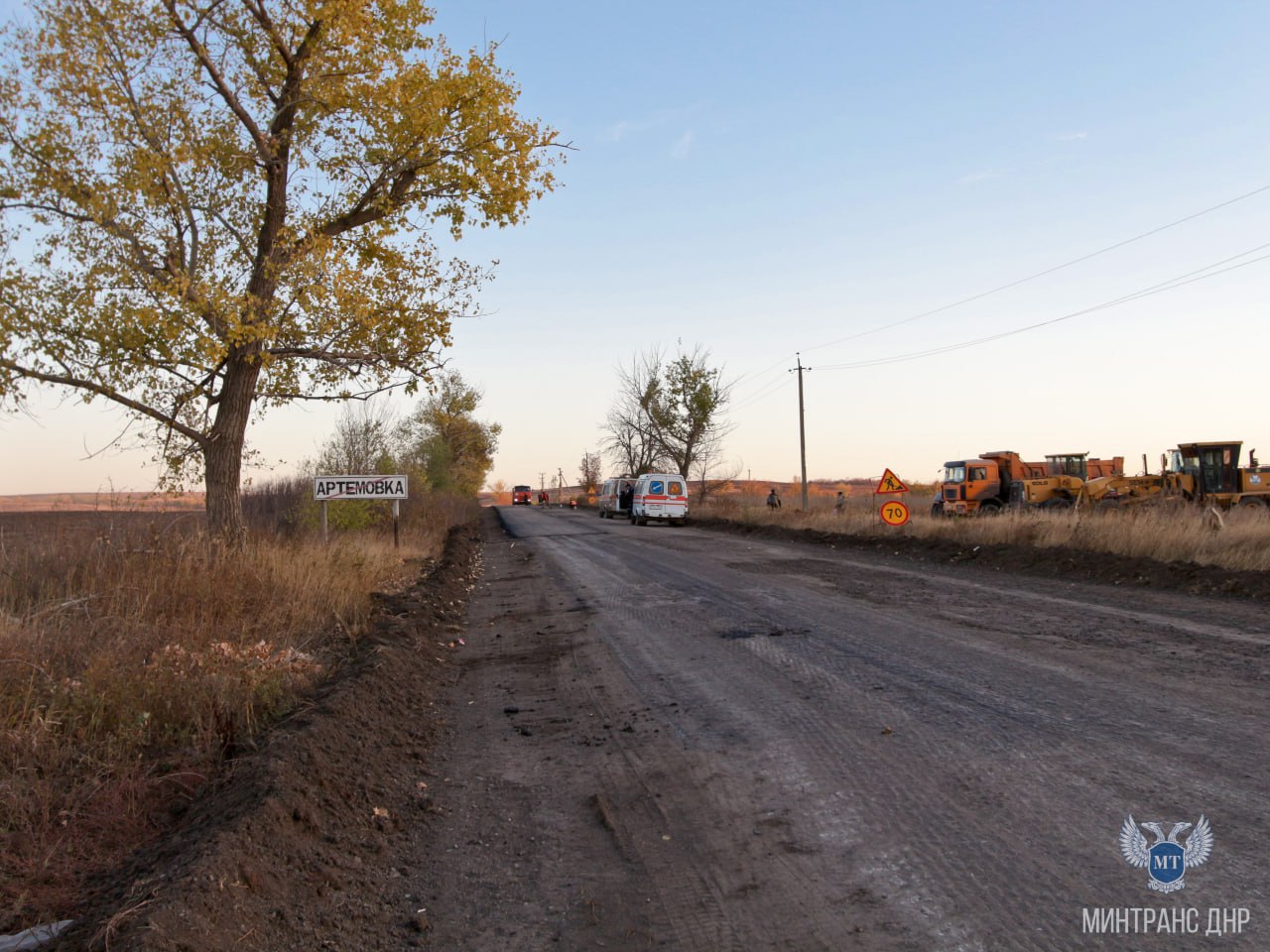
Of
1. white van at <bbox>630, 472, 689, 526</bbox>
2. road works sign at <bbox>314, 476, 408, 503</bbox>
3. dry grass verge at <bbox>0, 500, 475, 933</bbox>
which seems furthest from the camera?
white van at <bbox>630, 472, 689, 526</bbox>

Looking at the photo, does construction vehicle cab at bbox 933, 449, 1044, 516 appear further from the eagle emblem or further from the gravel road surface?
the eagle emblem

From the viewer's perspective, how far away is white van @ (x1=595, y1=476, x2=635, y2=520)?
50716mm

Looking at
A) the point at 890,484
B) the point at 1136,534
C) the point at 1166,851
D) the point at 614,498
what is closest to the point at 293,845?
the point at 1166,851

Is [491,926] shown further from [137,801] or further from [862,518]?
[862,518]

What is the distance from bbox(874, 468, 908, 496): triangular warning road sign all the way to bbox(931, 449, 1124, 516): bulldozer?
11348 millimetres

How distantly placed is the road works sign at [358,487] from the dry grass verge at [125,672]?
5.99 m

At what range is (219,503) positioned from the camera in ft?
44.0

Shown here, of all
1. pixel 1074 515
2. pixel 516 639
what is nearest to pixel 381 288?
pixel 516 639

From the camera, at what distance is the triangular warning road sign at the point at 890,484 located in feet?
74.8

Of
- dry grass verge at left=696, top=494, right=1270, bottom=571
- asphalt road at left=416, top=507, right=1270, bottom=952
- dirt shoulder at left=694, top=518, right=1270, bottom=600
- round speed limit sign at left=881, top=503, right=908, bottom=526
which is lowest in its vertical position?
asphalt road at left=416, top=507, right=1270, bottom=952

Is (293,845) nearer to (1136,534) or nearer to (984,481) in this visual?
(1136,534)

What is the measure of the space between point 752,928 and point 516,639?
23.6 feet

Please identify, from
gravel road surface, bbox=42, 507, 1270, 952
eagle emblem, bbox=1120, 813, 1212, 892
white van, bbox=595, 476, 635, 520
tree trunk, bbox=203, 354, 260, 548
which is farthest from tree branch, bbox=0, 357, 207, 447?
white van, bbox=595, 476, 635, 520

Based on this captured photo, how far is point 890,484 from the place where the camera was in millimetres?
22969
